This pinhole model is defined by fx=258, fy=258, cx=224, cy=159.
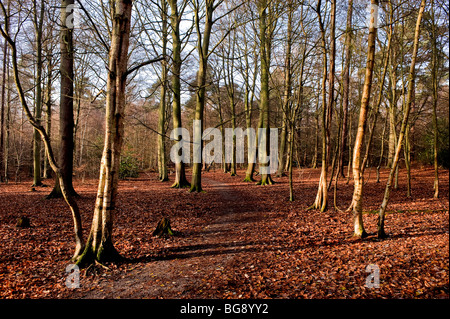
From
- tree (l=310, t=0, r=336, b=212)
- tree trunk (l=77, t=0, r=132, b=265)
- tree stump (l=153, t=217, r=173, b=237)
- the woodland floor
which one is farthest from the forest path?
tree (l=310, t=0, r=336, b=212)

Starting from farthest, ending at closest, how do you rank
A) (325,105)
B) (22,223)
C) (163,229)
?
(325,105) → (22,223) → (163,229)

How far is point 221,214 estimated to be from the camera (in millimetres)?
8586

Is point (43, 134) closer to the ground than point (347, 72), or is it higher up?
closer to the ground

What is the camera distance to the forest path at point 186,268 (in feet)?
12.0

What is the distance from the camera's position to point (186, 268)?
4.43 m

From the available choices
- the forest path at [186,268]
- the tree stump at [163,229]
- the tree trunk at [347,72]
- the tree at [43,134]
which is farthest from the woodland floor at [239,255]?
the tree trunk at [347,72]

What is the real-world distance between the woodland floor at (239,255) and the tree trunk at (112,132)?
435mm

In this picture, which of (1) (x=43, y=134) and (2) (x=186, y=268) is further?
(2) (x=186, y=268)

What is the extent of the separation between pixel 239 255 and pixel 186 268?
1.08 m

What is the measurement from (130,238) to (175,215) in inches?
93.1

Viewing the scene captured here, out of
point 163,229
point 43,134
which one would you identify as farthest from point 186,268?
point 43,134

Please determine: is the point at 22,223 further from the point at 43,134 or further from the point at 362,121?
the point at 362,121
